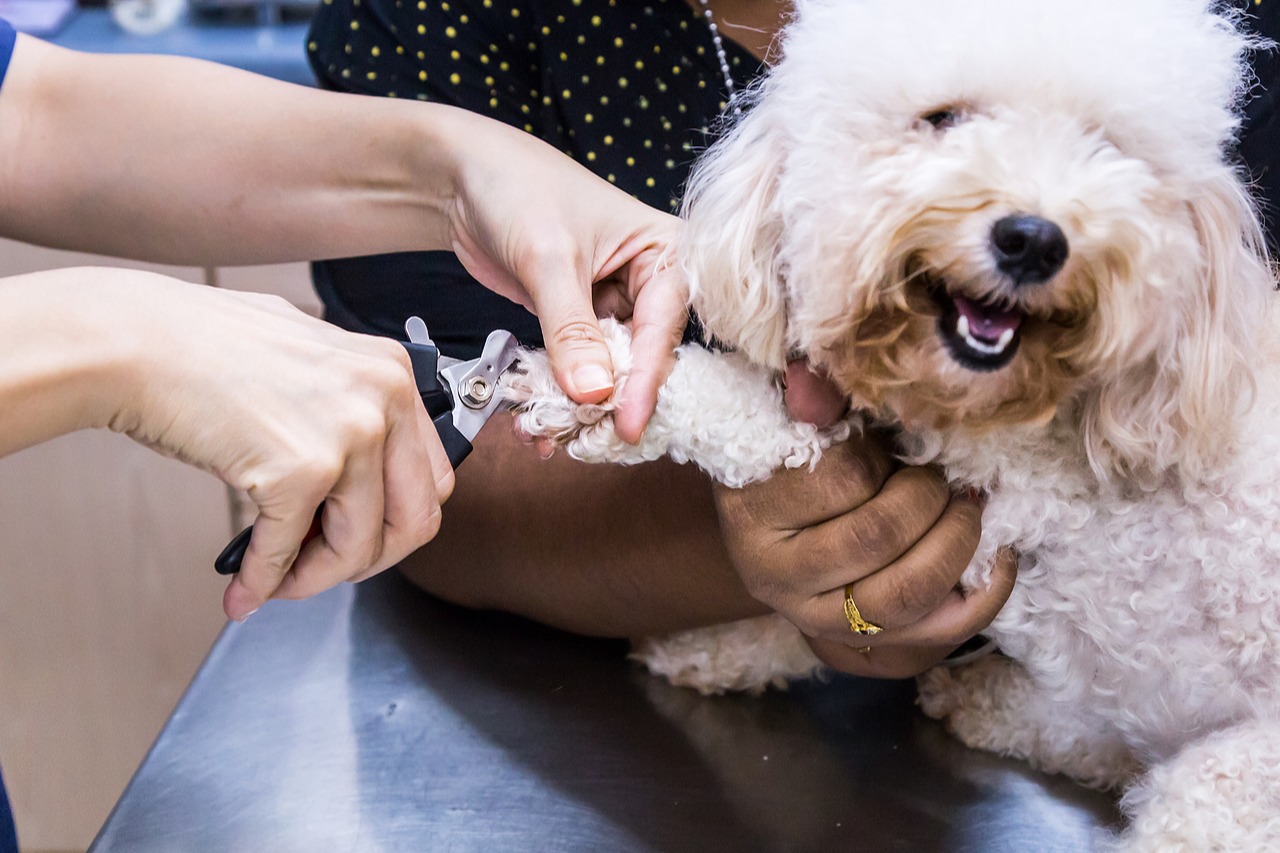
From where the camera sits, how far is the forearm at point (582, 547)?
34.0 inches

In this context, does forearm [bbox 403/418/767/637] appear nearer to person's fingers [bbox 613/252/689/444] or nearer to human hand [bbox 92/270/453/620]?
person's fingers [bbox 613/252/689/444]

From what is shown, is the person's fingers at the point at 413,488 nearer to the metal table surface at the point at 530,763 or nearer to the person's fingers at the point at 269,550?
the person's fingers at the point at 269,550

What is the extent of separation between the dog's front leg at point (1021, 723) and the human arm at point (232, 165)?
0.39m

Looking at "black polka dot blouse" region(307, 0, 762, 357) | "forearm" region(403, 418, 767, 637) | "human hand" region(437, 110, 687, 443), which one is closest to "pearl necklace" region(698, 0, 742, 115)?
"black polka dot blouse" region(307, 0, 762, 357)

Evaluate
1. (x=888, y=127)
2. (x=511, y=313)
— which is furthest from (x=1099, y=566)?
(x=511, y=313)

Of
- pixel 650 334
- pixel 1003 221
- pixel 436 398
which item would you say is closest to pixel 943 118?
pixel 1003 221

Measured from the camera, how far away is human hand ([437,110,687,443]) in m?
0.67

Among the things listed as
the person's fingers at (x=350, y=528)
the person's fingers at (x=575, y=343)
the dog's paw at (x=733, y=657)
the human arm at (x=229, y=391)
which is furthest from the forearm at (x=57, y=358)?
the dog's paw at (x=733, y=657)

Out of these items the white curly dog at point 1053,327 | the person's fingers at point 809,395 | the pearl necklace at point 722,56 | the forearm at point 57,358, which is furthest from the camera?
the pearl necklace at point 722,56

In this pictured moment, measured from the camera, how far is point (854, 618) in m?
0.69

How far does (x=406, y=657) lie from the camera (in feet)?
2.95

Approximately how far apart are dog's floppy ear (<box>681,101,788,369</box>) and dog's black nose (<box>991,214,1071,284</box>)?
0.16 metres

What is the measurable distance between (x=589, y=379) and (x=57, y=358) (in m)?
0.28

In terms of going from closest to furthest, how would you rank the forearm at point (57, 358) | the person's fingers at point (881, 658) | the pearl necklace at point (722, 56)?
the forearm at point (57, 358)
the person's fingers at point (881, 658)
the pearl necklace at point (722, 56)
